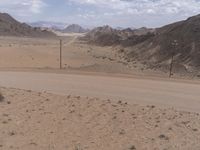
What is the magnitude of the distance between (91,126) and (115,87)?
9.15 m

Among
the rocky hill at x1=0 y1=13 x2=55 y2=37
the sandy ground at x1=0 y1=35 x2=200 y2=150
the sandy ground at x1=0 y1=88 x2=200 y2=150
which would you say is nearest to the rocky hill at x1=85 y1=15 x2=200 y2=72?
the sandy ground at x1=0 y1=35 x2=200 y2=150

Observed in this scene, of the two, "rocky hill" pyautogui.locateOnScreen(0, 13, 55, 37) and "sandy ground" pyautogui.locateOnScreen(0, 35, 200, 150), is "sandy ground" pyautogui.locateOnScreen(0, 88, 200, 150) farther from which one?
"rocky hill" pyautogui.locateOnScreen(0, 13, 55, 37)

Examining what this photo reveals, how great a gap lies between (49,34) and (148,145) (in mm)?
158579

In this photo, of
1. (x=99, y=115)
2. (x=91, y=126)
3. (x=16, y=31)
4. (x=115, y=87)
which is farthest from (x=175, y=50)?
(x=16, y=31)

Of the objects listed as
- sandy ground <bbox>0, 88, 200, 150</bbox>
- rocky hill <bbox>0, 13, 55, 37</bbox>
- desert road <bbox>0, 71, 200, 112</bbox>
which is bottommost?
rocky hill <bbox>0, 13, 55, 37</bbox>

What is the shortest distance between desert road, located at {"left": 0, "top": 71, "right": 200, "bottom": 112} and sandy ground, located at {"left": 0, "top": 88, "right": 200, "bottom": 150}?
1.68 m

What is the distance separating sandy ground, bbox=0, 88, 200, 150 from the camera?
1219 centimetres

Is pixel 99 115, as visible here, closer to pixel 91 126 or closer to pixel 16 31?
pixel 91 126

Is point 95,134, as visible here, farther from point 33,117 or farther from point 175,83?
point 175,83

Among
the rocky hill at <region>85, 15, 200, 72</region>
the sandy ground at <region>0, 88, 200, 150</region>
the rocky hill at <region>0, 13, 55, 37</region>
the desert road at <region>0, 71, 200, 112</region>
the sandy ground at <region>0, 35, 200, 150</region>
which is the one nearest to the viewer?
the sandy ground at <region>0, 88, 200, 150</region>

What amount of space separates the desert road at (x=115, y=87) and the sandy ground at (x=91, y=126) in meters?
1.68

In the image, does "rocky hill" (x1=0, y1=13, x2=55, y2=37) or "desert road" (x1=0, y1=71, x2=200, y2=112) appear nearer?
"desert road" (x1=0, y1=71, x2=200, y2=112)

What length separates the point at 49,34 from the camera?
169 m

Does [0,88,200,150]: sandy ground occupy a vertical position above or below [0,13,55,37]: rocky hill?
above
